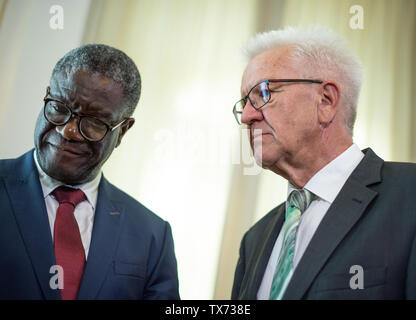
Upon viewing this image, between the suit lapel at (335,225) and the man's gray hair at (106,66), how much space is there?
0.74 metres

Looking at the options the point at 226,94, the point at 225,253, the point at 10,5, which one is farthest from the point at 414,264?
the point at 10,5

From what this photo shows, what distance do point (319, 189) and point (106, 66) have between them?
2.51ft

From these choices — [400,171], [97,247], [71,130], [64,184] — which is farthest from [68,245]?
[400,171]

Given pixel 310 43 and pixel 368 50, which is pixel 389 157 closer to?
pixel 368 50

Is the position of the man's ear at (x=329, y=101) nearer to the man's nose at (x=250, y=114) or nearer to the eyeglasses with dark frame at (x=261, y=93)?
the eyeglasses with dark frame at (x=261, y=93)

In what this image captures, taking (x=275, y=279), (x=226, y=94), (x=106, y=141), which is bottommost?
(x=275, y=279)

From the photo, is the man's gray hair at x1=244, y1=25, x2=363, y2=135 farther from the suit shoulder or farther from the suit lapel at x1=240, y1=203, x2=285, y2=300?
the suit lapel at x1=240, y1=203, x2=285, y2=300

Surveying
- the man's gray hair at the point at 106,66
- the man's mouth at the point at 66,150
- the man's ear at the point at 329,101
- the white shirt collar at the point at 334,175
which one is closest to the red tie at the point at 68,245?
the man's mouth at the point at 66,150

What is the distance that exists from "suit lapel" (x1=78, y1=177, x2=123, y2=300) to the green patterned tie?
1.62 ft

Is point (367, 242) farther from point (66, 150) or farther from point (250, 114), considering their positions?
point (66, 150)

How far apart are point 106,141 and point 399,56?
74.9 inches

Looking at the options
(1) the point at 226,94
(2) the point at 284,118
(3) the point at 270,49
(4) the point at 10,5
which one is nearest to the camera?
(2) the point at 284,118

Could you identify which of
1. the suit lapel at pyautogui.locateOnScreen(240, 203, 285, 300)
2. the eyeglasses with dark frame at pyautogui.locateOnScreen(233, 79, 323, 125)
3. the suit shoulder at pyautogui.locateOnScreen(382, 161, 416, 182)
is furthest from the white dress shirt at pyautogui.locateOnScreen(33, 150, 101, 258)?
the suit shoulder at pyautogui.locateOnScreen(382, 161, 416, 182)

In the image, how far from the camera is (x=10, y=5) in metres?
1.96
